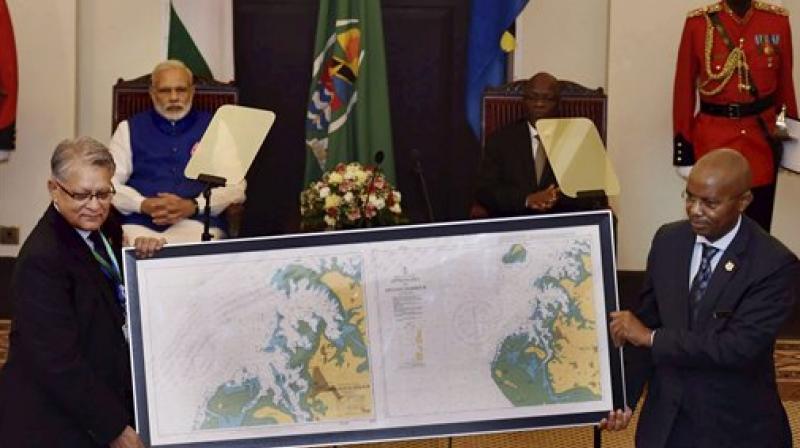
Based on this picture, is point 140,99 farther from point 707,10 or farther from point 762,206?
point 762,206

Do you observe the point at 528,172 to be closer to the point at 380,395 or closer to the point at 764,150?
the point at 764,150

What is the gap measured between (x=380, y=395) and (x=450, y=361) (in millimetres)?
211

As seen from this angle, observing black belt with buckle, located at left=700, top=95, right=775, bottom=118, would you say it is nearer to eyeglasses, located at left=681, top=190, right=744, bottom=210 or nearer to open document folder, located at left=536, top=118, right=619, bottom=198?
open document folder, located at left=536, top=118, right=619, bottom=198

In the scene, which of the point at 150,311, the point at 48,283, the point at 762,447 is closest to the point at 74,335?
the point at 48,283

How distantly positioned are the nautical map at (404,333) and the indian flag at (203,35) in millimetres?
3235

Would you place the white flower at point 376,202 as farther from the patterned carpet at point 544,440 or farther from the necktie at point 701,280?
the necktie at point 701,280

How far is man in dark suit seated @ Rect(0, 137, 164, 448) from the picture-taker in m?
3.30

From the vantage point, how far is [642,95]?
7.10m

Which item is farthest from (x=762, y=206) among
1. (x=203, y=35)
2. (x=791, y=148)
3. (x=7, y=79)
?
(x=7, y=79)

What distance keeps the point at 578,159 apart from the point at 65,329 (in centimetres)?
183

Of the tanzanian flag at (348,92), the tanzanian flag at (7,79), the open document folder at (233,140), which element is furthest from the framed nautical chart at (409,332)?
the tanzanian flag at (7,79)

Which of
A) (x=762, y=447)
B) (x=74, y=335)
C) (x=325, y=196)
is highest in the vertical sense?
(x=325, y=196)

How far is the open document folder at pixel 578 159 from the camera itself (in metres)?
4.38

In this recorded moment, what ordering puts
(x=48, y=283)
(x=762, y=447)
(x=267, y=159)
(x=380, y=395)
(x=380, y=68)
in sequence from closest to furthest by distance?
(x=48, y=283) → (x=762, y=447) → (x=380, y=395) → (x=380, y=68) → (x=267, y=159)
